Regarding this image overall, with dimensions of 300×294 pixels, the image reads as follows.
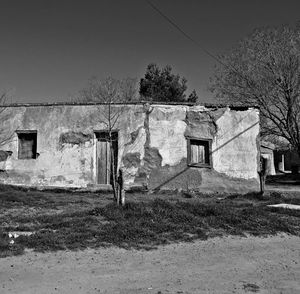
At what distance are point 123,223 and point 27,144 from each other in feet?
28.1

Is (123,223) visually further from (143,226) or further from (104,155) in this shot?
(104,155)

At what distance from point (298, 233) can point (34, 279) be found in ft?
19.4

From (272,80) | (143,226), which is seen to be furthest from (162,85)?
(143,226)

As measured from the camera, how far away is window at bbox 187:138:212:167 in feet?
50.4

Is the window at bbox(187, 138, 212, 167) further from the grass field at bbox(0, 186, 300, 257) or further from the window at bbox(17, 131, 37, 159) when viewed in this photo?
the window at bbox(17, 131, 37, 159)

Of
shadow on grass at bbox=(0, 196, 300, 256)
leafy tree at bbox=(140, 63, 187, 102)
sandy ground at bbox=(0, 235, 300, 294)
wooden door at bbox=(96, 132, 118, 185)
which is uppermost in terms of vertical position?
leafy tree at bbox=(140, 63, 187, 102)

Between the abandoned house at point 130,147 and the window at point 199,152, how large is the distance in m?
0.04

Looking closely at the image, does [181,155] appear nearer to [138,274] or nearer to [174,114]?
[174,114]

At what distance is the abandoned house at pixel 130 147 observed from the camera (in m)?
15.1

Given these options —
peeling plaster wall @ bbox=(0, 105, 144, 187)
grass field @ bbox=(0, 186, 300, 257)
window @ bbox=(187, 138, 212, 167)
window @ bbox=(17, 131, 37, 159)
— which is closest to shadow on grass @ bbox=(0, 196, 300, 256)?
grass field @ bbox=(0, 186, 300, 257)

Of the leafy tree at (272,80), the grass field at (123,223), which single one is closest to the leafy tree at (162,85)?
the leafy tree at (272,80)

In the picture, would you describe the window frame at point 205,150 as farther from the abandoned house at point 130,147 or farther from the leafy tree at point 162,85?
the leafy tree at point 162,85

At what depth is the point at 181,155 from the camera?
15.2m

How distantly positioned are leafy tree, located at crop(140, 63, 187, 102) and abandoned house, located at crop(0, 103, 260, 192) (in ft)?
61.8
